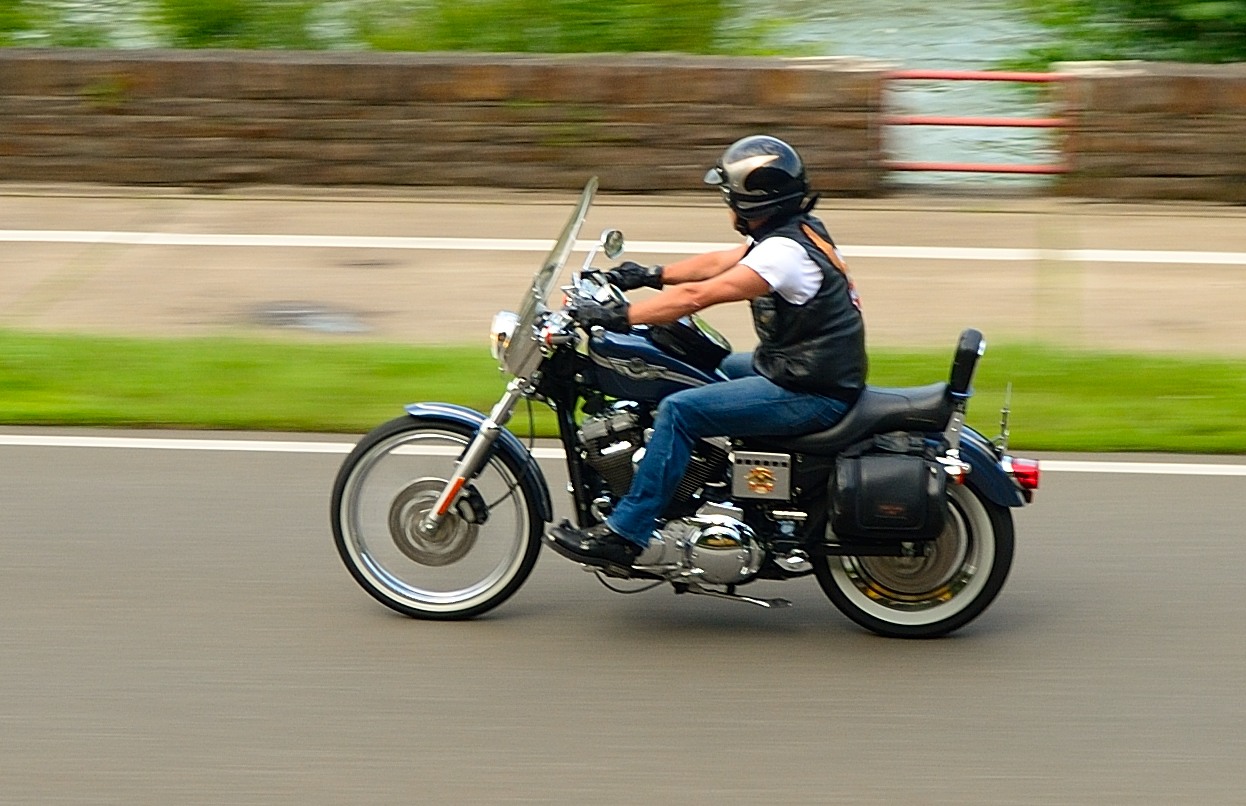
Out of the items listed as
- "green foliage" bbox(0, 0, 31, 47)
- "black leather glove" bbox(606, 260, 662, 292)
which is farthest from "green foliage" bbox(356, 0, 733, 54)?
"black leather glove" bbox(606, 260, 662, 292)

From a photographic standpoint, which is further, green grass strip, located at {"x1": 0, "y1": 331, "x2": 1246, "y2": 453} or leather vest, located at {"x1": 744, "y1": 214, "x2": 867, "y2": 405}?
green grass strip, located at {"x1": 0, "y1": 331, "x2": 1246, "y2": 453}

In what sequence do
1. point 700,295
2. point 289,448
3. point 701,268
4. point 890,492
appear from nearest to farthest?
point 700,295, point 890,492, point 701,268, point 289,448

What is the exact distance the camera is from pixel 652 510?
561cm

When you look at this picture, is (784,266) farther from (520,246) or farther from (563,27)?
(563,27)

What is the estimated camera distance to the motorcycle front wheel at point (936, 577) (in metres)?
5.71

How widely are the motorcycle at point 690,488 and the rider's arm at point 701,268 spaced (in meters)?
0.14

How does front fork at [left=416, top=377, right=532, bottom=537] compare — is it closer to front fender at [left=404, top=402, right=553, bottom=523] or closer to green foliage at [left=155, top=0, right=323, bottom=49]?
front fender at [left=404, top=402, right=553, bottom=523]

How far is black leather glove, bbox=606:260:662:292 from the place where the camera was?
5.70 meters

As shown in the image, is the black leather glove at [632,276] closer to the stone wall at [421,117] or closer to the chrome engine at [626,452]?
the chrome engine at [626,452]

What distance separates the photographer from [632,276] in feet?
18.7

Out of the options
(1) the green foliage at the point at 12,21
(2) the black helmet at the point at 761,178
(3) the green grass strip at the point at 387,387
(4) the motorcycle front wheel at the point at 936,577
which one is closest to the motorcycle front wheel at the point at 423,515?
(4) the motorcycle front wheel at the point at 936,577

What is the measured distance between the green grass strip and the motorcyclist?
242 centimetres

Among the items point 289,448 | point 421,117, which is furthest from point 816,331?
point 421,117

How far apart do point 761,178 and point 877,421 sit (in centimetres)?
86
